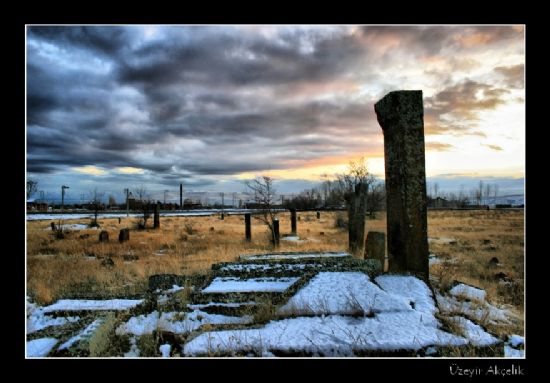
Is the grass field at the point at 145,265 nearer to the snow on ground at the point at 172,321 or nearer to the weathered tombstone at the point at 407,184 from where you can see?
the weathered tombstone at the point at 407,184

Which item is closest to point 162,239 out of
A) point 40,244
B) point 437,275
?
point 40,244

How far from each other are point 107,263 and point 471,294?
8635 mm

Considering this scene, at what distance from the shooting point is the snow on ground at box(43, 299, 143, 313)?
14.2ft

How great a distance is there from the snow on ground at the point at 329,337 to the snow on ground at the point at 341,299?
19cm

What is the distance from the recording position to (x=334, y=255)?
7371mm

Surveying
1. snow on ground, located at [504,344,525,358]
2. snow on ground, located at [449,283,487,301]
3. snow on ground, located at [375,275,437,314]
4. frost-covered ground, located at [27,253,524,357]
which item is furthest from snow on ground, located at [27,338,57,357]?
snow on ground, located at [449,283,487,301]

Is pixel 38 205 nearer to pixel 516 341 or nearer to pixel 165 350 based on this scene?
pixel 165 350

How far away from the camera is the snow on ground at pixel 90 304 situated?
4.33m

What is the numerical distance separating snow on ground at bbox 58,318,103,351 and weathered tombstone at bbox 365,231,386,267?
206 inches

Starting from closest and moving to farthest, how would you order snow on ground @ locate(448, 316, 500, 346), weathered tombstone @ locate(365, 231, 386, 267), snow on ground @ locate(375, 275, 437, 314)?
1. snow on ground @ locate(448, 316, 500, 346)
2. snow on ground @ locate(375, 275, 437, 314)
3. weathered tombstone @ locate(365, 231, 386, 267)

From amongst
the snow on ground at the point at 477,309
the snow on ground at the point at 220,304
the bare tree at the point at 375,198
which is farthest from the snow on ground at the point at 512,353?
the bare tree at the point at 375,198

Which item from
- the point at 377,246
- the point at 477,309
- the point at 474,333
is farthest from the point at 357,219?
the point at 474,333

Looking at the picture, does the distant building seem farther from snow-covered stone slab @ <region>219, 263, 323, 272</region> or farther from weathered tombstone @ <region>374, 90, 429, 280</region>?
weathered tombstone @ <region>374, 90, 429, 280</region>
